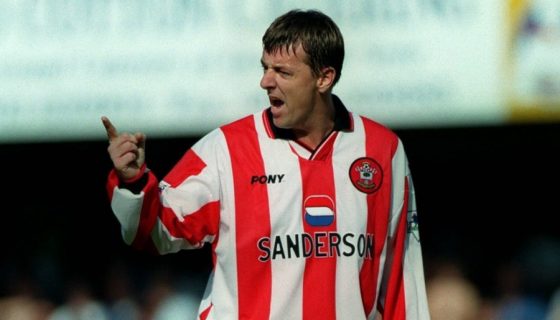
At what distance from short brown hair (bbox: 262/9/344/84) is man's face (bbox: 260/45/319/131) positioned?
0.02 metres

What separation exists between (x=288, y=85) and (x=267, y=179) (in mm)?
323

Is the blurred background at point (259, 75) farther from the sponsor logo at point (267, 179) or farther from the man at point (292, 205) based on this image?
the sponsor logo at point (267, 179)

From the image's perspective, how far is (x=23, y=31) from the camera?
764 centimetres

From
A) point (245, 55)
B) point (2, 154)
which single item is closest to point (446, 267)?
point (245, 55)

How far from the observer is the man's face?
4.20 metres

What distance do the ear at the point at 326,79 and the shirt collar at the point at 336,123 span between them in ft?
0.41

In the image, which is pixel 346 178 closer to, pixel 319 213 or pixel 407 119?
pixel 319 213

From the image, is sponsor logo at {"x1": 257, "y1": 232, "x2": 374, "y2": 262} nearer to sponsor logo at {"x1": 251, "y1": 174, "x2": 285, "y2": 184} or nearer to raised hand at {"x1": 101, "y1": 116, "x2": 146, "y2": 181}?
sponsor logo at {"x1": 251, "y1": 174, "x2": 285, "y2": 184}

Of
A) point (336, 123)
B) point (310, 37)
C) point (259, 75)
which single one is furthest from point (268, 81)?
point (259, 75)

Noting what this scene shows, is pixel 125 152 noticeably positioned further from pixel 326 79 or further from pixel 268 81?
pixel 326 79

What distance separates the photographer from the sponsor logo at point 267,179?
419cm

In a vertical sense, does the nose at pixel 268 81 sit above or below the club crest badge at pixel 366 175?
above

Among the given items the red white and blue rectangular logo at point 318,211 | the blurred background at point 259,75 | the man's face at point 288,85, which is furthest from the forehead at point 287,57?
the blurred background at point 259,75

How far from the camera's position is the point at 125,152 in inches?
155
